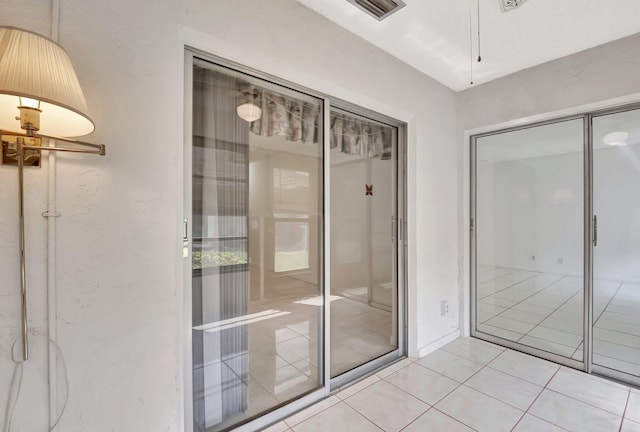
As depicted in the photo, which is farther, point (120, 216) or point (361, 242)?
point (361, 242)

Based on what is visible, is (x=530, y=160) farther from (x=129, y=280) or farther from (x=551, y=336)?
(x=129, y=280)

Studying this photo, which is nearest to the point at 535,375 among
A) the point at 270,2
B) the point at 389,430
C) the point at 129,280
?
the point at 389,430

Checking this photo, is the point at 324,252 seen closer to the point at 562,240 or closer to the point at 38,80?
the point at 38,80

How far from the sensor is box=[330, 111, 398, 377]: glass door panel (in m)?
2.36

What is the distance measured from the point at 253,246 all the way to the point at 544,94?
3040 millimetres

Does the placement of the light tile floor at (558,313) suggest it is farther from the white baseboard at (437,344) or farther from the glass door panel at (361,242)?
the glass door panel at (361,242)

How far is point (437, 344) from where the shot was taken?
2.95 meters

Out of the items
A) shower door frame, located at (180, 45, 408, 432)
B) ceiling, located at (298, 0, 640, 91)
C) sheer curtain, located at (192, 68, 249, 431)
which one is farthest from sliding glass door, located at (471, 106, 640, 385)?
sheer curtain, located at (192, 68, 249, 431)

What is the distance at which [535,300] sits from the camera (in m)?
2.94

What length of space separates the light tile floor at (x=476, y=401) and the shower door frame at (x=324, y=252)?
0.29ft

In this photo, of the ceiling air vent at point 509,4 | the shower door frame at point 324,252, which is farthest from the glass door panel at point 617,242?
the shower door frame at point 324,252

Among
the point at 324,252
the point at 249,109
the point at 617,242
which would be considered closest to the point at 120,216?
the point at 249,109

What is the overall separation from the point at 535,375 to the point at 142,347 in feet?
10.1

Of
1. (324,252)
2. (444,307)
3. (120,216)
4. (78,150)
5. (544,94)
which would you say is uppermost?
(544,94)
